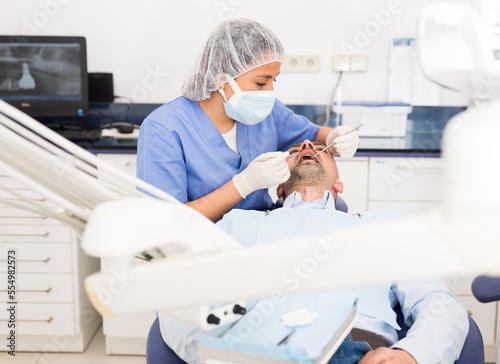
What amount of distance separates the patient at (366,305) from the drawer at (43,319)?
1.21 meters

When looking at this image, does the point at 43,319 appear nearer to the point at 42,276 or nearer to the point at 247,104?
the point at 42,276

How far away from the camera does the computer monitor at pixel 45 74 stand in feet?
8.34

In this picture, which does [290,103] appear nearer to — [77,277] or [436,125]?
[436,125]

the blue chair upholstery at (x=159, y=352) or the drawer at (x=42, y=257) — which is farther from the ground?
the blue chair upholstery at (x=159, y=352)

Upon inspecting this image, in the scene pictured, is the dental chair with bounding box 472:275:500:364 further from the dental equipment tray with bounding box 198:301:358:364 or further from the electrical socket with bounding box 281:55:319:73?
the electrical socket with bounding box 281:55:319:73

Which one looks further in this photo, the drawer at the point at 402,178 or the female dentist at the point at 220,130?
the drawer at the point at 402,178

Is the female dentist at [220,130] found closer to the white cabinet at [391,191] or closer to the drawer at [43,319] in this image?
the white cabinet at [391,191]

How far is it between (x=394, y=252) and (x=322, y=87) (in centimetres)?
252

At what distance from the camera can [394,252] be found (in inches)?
17.4

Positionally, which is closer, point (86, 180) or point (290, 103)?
point (86, 180)

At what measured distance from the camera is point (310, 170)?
6.02 feet

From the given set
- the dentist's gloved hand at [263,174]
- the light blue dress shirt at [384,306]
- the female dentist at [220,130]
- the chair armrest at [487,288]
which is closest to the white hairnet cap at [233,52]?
the female dentist at [220,130]

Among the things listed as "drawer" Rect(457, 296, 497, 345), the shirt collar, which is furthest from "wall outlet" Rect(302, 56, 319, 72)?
"drawer" Rect(457, 296, 497, 345)

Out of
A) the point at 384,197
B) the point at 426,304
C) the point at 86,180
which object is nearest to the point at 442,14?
the point at 86,180
